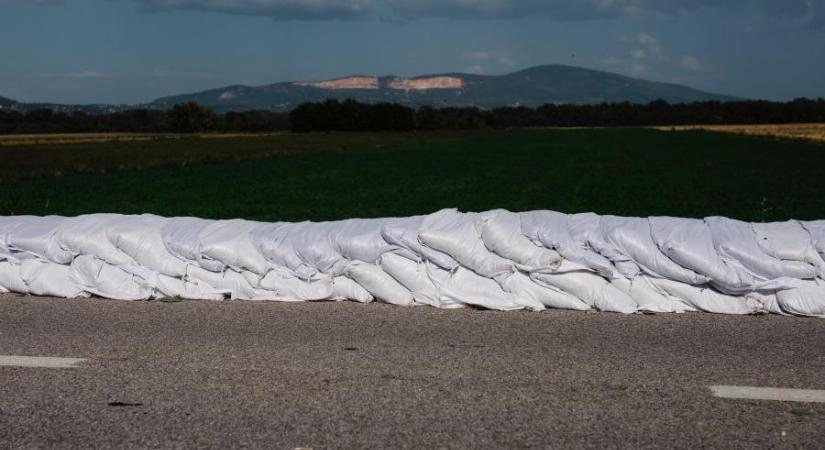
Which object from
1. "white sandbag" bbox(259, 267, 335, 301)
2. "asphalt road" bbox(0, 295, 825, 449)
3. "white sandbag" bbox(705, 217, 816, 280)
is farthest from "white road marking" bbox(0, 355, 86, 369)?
"white sandbag" bbox(705, 217, 816, 280)

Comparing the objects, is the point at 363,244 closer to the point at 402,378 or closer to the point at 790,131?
the point at 402,378

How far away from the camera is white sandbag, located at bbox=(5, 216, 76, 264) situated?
8055 millimetres

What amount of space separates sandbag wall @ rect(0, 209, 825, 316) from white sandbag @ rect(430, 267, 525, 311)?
0.01 metres

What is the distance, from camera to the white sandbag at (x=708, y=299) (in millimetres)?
7031

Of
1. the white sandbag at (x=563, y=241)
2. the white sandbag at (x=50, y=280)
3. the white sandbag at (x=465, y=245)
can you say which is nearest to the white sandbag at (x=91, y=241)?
the white sandbag at (x=50, y=280)

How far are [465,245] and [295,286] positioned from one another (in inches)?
64.6

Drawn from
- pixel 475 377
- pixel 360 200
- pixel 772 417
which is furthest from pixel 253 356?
pixel 360 200

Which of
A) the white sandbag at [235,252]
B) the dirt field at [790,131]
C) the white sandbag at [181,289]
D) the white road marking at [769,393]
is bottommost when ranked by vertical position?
the dirt field at [790,131]

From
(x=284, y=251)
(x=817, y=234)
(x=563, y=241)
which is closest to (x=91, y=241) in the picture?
(x=284, y=251)

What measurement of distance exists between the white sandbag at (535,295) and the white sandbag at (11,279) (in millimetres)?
4668

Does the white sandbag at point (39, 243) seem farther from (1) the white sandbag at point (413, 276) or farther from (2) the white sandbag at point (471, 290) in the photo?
(2) the white sandbag at point (471, 290)

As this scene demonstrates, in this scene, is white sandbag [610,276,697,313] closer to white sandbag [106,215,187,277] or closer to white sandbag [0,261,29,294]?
white sandbag [106,215,187,277]

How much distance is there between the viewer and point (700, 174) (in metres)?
34.8

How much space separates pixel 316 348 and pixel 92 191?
22.7 meters
